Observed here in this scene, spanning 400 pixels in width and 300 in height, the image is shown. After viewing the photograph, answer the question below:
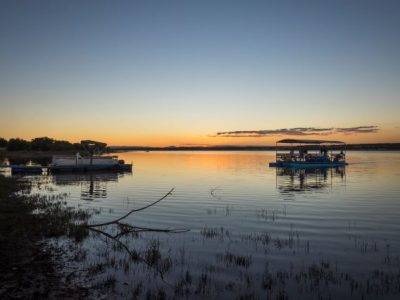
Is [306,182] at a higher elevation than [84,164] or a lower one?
lower

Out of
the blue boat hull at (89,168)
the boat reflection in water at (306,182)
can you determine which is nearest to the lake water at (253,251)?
the boat reflection in water at (306,182)

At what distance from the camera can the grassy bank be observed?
28.7ft

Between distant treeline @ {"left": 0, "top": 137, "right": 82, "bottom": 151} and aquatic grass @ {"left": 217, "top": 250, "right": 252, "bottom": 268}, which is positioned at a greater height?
distant treeline @ {"left": 0, "top": 137, "right": 82, "bottom": 151}

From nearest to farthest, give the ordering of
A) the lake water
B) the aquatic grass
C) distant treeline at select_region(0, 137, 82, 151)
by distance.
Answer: the lake water < the aquatic grass < distant treeline at select_region(0, 137, 82, 151)

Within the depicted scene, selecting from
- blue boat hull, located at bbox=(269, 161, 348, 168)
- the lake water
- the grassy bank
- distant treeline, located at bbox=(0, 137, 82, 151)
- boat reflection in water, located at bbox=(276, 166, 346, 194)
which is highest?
distant treeline, located at bbox=(0, 137, 82, 151)

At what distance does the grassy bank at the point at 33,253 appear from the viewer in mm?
8742

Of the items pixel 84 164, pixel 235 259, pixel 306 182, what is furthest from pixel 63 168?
pixel 235 259

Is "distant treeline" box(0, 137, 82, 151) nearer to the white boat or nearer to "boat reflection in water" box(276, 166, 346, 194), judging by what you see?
the white boat

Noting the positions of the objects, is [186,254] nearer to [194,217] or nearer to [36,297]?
[36,297]

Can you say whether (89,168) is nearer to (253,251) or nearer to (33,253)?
(33,253)

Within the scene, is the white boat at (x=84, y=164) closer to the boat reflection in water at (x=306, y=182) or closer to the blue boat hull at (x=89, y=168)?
the blue boat hull at (x=89, y=168)

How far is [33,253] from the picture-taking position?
11.7m

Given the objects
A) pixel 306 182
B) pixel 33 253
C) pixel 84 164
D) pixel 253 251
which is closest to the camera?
pixel 33 253

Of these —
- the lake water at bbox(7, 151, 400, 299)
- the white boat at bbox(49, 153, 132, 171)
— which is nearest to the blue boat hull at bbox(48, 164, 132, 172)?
the white boat at bbox(49, 153, 132, 171)
